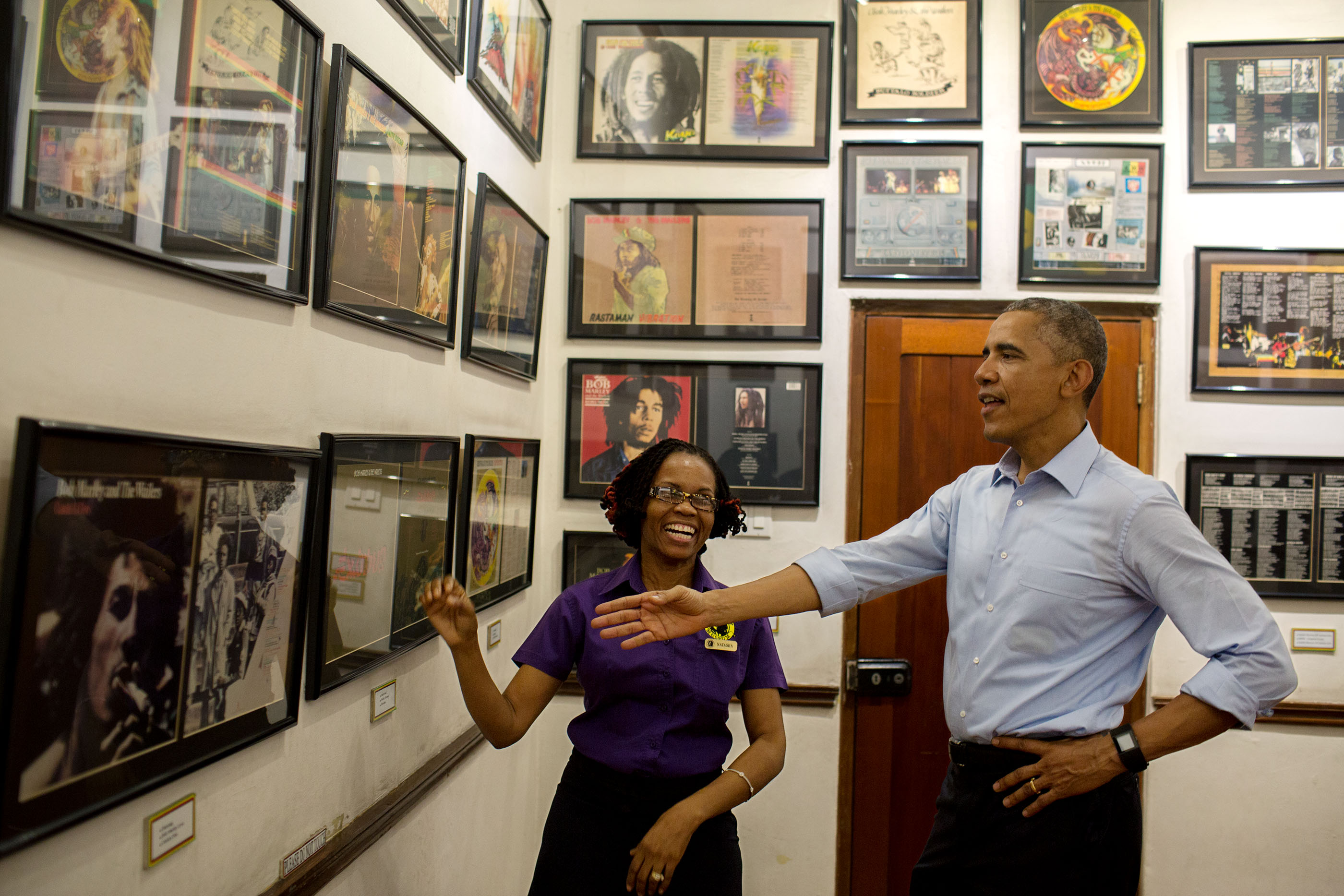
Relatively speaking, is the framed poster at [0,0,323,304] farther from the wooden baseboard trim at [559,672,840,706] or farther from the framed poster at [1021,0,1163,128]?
the framed poster at [1021,0,1163,128]

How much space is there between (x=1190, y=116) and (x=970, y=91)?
82 cm

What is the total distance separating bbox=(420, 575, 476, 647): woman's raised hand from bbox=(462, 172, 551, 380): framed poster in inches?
31.8

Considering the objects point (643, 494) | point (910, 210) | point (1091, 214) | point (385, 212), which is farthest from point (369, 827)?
point (1091, 214)

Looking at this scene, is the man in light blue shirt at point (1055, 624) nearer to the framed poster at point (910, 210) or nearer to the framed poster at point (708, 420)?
the framed poster at point (708, 420)

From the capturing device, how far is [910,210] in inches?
116

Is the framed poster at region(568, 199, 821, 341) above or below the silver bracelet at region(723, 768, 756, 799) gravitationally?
above

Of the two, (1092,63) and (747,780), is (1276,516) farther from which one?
(747,780)

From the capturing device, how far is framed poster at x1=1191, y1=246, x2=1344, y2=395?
112 inches

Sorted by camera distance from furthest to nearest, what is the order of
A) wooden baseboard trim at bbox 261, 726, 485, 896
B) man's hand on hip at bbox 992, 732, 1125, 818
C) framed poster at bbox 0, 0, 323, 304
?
1. man's hand on hip at bbox 992, 732, 1125, 818
2. wooden baseboard trim at bbox 261, 726, 485, 896
3. framed poster at bbox 0, 0, 323, 304

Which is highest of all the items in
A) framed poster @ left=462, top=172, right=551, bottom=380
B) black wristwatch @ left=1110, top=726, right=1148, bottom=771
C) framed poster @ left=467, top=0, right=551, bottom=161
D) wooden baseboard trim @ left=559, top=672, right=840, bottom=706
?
framed poster @ left=467, top=0, right=551, bottom=161

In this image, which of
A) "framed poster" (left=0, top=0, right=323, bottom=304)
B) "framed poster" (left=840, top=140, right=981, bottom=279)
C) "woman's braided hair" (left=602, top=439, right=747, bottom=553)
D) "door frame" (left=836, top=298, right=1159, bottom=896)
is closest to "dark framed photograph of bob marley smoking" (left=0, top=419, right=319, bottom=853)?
"framed poster" (left=0, top=0, right=323, bottom=304)

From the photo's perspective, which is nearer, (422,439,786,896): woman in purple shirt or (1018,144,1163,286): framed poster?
(422,439,786,896): woman in purple shirt

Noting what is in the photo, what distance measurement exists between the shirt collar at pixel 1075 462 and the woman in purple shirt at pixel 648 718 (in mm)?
731

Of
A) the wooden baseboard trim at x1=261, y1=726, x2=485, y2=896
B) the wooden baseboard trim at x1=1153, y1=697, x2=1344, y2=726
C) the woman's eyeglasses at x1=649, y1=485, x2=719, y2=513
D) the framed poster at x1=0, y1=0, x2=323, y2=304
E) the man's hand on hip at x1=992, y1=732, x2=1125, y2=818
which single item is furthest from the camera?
the wooden baseboard trim at x1=1153, y1=697, x2=1344, y2=726
